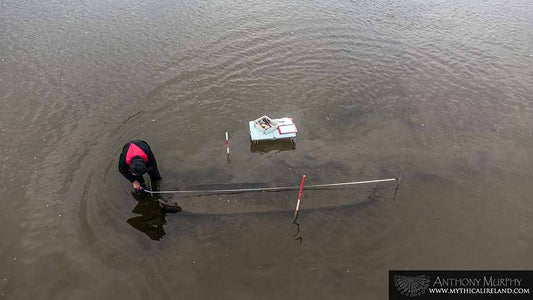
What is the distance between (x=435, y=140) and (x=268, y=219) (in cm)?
823

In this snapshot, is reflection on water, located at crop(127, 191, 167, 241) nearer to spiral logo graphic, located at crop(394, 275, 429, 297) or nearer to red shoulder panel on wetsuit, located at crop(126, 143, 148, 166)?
red shoulder panel on wetsuit, located at crop(126, 143, 148, 166)

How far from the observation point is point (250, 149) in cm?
1332

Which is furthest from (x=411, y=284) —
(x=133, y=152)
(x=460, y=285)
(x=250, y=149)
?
(x=133, y=152)

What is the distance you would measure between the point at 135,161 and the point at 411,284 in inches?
343

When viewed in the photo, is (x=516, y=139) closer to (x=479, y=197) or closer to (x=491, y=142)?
(x=491, y=142)

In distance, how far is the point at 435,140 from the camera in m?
13.7

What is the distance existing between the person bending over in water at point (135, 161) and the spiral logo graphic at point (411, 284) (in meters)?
8.02

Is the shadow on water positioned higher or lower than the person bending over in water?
lower

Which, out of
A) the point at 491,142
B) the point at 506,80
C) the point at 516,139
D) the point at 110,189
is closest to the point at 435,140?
the point at 491,142

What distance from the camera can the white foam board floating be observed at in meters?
12.7

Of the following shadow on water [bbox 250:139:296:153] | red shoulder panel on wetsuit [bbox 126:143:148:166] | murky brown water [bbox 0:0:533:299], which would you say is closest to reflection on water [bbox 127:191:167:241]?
murky brown water [bbox 0:0:533:299]

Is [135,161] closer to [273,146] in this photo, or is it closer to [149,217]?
[149,217]

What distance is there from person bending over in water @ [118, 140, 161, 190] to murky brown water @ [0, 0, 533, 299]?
143cm

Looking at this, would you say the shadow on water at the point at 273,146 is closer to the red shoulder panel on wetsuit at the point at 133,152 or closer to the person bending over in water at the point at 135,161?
the person bending over in water at the point at 135,161
